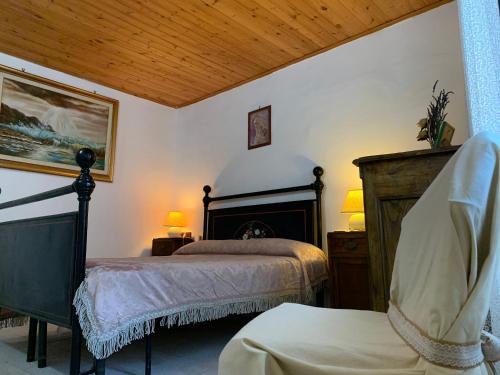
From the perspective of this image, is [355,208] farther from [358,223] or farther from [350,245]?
[350,245]

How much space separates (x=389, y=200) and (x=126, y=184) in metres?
3.48

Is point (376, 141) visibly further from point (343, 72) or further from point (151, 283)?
point (151, 283)

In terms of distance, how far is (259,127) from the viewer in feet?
12.7

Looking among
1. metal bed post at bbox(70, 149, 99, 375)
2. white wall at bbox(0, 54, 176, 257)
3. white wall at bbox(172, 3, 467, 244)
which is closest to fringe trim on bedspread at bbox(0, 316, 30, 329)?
metal bed post at bbox(70, 149, 99, 375)

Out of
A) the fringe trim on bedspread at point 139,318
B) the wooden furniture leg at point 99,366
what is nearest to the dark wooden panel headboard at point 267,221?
the fringe trim on bedspread at point 139,318

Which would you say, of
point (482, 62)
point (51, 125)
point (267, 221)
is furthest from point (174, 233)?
point (482, 62)

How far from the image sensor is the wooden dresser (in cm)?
149

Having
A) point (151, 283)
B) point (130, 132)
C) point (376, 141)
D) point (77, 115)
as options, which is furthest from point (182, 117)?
point (151, 283)

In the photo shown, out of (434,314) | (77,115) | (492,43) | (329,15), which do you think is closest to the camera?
(434,314)

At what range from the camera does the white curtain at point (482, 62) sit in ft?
4.09

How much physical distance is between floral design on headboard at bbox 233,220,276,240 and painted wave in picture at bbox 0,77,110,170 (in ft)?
5.88

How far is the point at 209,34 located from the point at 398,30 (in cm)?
165

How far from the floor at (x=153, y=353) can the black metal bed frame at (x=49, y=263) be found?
0.40ft

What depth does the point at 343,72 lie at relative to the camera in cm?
327
